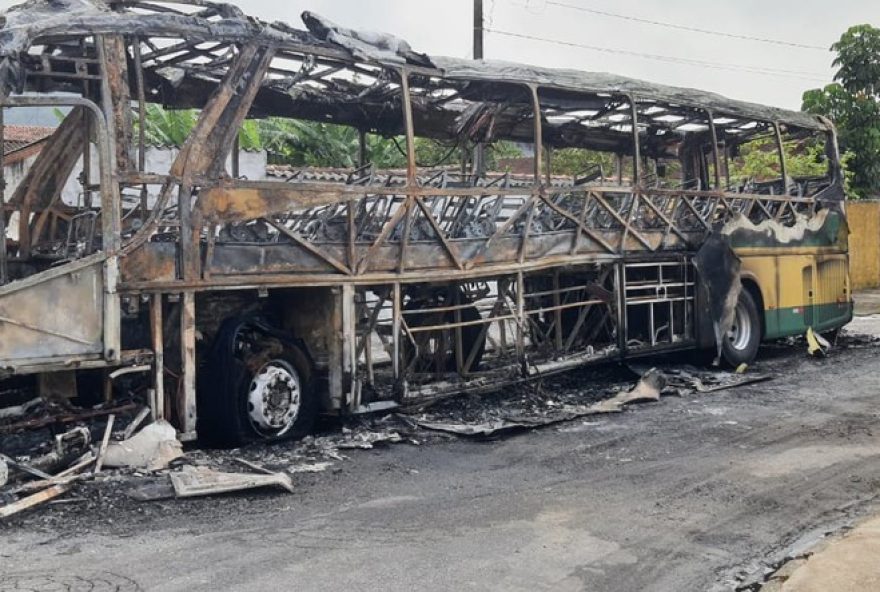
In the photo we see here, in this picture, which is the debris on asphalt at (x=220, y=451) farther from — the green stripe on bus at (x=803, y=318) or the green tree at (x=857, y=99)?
the green tree at (x=857, y=99)

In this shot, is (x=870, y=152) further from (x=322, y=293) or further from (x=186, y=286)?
(x=186, y=286)

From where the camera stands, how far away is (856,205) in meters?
22.8

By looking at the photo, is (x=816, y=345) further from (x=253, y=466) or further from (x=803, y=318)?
(x=253, y=466)

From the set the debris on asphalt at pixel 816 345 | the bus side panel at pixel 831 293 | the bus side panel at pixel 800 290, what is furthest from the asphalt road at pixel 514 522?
the bus side panel at pixel 831 293

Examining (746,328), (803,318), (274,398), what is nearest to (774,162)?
(803,318)

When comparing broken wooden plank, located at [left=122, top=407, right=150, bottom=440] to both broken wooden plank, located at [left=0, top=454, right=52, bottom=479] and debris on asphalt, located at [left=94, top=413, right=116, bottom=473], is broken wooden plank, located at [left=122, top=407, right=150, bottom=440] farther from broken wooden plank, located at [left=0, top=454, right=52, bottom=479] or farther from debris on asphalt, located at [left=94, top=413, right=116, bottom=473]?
broken wooden plank, located at [left=0, top=454, right=52, bottom=479]

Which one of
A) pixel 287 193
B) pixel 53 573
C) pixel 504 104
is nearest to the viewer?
pixel 53 573

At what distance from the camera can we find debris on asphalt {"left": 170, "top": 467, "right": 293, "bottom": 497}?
6.12 metres

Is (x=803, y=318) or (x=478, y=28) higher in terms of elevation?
(x=478, y=28)

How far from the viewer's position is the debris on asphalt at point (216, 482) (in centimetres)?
612

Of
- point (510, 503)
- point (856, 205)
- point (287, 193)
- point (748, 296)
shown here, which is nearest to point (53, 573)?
point (510, 503)

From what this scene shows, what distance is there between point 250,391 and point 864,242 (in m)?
19.5

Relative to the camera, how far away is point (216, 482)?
625 centimetres

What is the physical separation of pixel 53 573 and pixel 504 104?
747 cm
